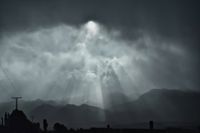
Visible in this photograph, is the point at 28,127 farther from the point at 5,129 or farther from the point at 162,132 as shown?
the point at 162,132

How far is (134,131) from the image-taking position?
303ft

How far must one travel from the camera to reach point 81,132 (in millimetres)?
98875

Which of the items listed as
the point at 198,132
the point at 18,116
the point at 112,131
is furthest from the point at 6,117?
the point at 198,132

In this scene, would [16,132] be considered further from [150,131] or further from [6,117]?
[150,131]

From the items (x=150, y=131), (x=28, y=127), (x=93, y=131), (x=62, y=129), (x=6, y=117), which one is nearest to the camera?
(x=150, y=131)

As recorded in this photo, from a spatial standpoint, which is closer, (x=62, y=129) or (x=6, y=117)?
(x=62, y=129)

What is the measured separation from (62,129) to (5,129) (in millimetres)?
19046

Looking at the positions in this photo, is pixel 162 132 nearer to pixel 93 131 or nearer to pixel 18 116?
pixel 93 131

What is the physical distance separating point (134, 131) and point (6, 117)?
52.2 meters

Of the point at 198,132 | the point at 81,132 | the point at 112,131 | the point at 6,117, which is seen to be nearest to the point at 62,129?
the point at 81,132

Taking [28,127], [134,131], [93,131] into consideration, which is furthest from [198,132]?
[28,127]

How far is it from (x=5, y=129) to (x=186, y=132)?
54462 millimetres

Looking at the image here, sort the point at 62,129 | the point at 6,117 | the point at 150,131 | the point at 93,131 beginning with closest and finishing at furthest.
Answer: the point at 150,131
the point at 93,131
the point at 62,129
the point at 6,117

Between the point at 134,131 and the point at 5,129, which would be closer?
the point at 134,131
